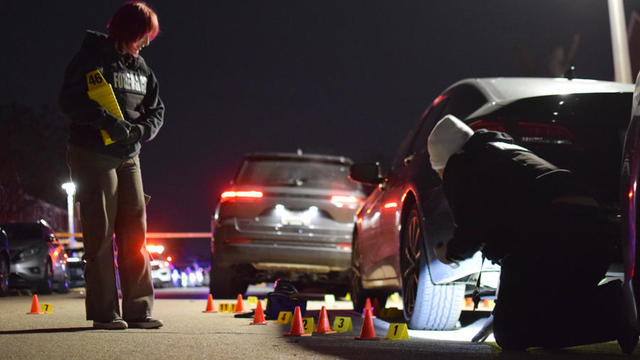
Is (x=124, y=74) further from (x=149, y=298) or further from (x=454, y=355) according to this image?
(x=454, y=355)

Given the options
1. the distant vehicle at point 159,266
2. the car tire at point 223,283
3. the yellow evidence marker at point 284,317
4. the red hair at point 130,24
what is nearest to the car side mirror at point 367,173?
the yellow evidence marker at point 284,317

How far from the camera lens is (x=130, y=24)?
6316mm

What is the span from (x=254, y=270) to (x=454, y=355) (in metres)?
6.83

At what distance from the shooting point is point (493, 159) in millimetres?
4980

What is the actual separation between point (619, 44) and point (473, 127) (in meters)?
9.62

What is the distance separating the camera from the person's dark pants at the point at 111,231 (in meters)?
6.26

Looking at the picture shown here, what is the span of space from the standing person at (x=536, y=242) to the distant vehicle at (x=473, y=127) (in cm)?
55

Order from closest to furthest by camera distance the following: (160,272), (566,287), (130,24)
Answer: (566,287) → (130,24) → (160,272)

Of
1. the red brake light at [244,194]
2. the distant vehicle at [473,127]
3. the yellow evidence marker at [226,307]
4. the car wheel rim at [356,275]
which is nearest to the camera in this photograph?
the distant vehicle at [473,127]

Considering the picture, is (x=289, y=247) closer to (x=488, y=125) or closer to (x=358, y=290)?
(x=358, y=290)

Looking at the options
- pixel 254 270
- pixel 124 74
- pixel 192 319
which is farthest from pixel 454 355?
Result: pixel 254 270

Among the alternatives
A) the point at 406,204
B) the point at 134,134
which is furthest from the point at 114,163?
the point at 406,204

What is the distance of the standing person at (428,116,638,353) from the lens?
187 inches

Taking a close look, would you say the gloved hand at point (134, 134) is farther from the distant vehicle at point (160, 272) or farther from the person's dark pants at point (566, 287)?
the distant vehicle at point (160, 272)
